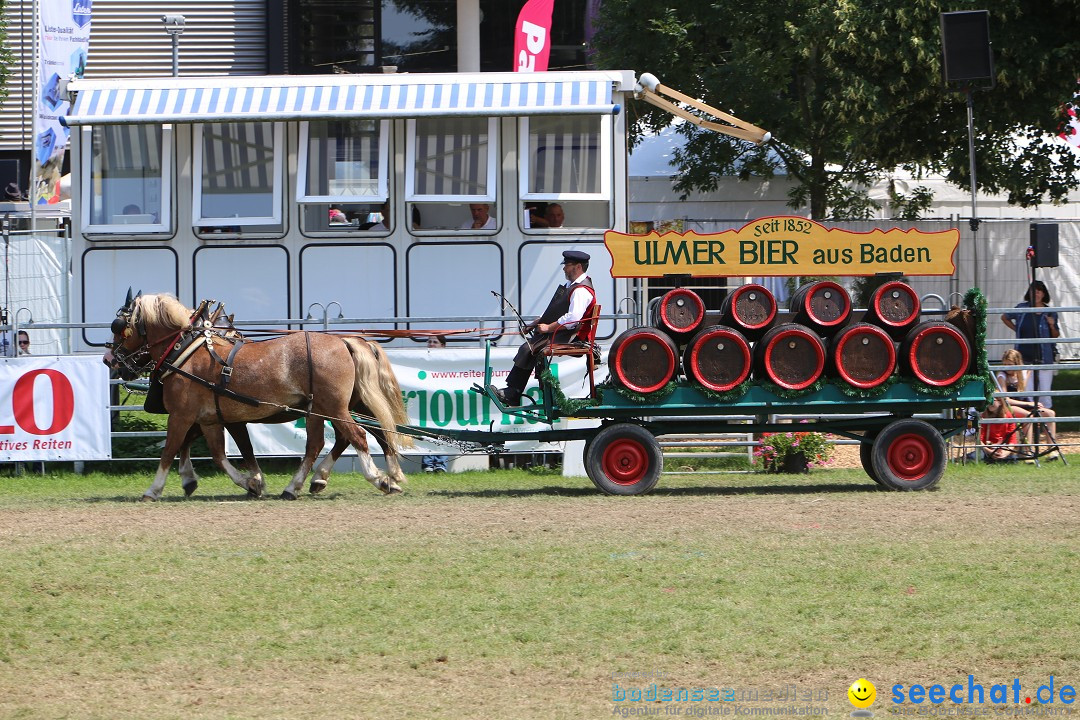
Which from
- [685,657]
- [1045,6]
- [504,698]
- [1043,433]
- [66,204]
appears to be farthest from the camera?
[66,204]

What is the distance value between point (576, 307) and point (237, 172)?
490 cm

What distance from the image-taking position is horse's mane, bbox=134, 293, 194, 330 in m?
12.9

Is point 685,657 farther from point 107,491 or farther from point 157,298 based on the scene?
point 107,491

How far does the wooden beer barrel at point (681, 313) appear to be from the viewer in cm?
1252

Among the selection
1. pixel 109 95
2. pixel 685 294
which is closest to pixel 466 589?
pixel 685 294

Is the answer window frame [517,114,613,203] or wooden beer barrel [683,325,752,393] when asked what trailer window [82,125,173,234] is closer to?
window frame [517,114,613,203]

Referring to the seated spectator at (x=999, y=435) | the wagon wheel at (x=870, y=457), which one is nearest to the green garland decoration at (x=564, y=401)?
the wagon wheel at (x=870, y=457)

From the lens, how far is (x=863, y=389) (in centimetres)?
1240

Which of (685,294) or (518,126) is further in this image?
(518,126)

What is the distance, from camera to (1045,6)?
1936 cm

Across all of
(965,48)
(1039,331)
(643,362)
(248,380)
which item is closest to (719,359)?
(643,362)

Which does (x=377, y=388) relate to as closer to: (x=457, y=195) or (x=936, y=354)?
(x=457, y=195)

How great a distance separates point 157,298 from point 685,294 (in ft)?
15.2

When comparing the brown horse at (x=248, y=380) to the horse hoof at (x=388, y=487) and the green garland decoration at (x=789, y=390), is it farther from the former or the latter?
the green garland decoration at (x=789, y=390)
